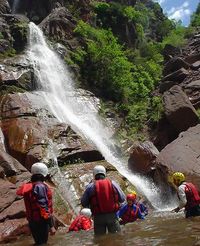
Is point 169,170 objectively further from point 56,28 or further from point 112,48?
point 56,28

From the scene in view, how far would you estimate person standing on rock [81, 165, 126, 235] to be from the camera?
8.25 m

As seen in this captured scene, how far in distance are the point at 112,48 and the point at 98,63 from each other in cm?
176

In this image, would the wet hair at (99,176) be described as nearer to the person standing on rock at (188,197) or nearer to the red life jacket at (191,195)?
the person standing on rock at (188,197)

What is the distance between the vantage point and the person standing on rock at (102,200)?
825 cm

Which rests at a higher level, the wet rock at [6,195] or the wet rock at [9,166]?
the wet rock at [9,166]

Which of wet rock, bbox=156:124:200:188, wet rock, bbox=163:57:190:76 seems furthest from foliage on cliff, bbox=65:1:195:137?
wet rock, bbox=156:124:200:188

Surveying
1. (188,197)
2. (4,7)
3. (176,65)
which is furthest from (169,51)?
(188,197)

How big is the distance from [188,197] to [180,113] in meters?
13.8

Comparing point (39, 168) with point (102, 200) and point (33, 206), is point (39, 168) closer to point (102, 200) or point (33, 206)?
point (33, 206)

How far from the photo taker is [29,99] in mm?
22297

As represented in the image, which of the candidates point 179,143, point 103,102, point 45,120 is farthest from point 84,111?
point 179,143

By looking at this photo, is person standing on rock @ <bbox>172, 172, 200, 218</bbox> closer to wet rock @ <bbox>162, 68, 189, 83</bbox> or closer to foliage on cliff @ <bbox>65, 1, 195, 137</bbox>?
foliage on cliff @ <bbox>65, 1, 195, 137</bbox>

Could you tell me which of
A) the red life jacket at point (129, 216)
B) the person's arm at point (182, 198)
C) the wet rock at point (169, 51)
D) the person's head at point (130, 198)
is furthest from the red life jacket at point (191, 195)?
the wet rock at point (169, 51)

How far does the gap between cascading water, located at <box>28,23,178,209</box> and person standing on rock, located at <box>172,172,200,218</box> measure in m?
8.25
